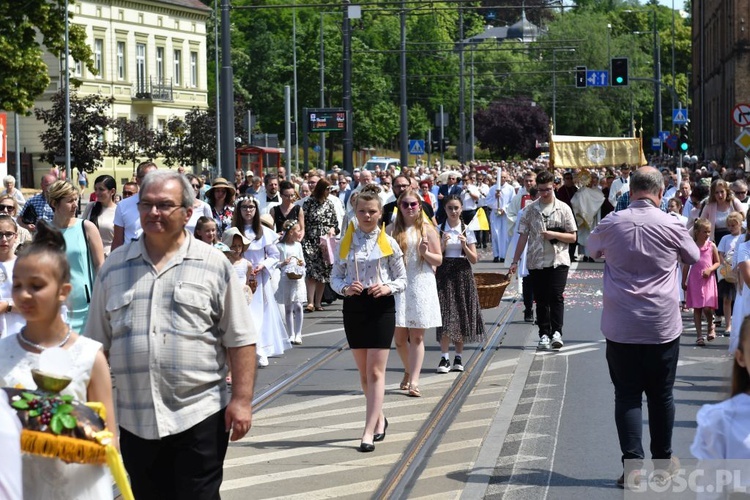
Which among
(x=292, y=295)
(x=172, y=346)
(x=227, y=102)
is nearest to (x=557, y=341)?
(x=292, y=295)

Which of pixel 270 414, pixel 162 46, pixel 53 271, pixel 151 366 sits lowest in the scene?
pixel 270 414

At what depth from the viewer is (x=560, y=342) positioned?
48.8 feet

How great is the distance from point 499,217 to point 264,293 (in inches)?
661

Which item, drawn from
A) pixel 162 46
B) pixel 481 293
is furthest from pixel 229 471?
pixel 162 46

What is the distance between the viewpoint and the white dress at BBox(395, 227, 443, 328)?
11641mm

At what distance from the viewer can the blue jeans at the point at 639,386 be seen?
26.7 feet

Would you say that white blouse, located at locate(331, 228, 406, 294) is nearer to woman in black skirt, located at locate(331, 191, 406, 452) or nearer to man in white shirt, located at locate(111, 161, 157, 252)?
woman in black skirt, located at locate(331, 191, 406, 452)

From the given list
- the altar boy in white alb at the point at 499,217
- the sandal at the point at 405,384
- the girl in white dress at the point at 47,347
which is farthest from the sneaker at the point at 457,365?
the altar boy in white alb at the point at 499,217

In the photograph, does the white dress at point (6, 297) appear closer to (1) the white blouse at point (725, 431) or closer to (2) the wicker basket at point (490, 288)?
(1) the white blouse at point (725, 431)

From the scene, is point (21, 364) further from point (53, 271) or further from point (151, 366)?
point (151, 366)

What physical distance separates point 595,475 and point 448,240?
16.4 feet

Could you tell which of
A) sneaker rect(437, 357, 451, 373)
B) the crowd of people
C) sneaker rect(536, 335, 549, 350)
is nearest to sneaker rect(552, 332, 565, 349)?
the crowd of people

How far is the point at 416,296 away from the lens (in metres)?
11.9

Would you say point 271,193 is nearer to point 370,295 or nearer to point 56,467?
point 370,295
